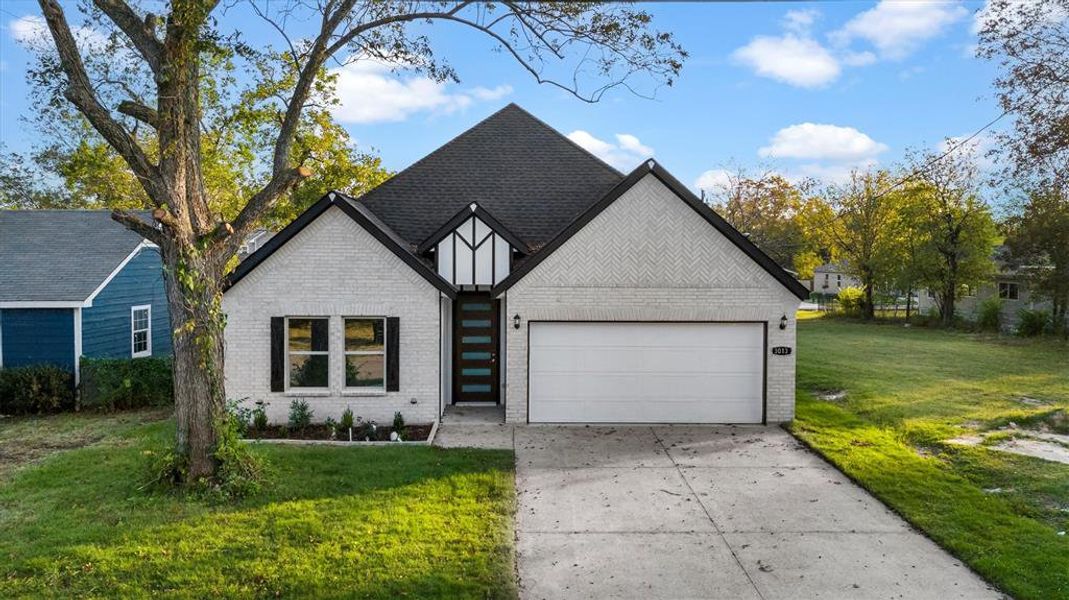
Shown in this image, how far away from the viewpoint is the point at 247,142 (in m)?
19.2

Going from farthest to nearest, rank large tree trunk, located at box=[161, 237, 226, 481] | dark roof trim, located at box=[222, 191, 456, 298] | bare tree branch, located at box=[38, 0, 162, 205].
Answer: dark roof trim, located at box=[222, 191, 456, 298] < large tree trunk, located at box=[161, 237, 226, 481] < bare tree branch, located at box=[38, 0, 162, 205]

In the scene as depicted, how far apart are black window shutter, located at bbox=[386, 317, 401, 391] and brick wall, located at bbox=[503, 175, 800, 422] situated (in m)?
2.07

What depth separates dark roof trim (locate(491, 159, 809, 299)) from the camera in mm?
12164

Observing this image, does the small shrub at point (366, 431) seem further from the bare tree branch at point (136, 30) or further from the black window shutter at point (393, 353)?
the bare tree branch at point (136, 30)

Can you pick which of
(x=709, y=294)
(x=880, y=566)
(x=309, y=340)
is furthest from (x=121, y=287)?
(x=880, y=566)

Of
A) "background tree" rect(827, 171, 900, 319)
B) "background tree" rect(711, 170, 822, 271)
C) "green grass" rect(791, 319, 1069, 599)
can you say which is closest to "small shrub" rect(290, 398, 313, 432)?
"green grass" rect(791, 319, 1069, 599)

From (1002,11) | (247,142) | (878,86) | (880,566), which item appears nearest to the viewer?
(880,566)

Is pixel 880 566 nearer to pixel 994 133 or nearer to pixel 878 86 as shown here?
pixel 994 133

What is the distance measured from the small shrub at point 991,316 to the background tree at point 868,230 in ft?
16.6

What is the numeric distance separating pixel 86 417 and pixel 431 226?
27.5 feet

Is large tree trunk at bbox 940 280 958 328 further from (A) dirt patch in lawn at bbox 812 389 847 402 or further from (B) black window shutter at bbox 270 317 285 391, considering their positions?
(B) black window shutter at bbox 270 317 285 391

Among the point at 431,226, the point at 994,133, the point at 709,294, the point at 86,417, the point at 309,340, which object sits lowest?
the point at 86,417

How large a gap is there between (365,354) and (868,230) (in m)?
35.3

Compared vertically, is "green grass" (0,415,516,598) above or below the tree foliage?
below
